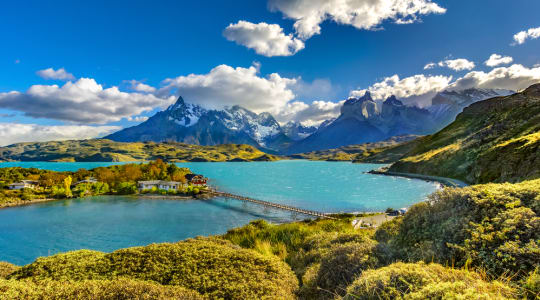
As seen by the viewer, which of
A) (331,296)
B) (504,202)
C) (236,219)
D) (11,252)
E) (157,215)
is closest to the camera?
(331,296)

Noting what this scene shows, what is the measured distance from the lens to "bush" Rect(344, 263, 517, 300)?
4.02 metres

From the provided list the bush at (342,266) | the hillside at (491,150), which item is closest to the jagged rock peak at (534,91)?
the hillside at (491,150)

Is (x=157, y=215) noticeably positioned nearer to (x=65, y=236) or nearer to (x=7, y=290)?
(x=65, y=236)

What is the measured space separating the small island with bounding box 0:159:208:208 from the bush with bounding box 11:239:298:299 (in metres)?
83.8

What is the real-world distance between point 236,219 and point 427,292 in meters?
56.2

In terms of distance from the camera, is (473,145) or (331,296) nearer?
(331,296)

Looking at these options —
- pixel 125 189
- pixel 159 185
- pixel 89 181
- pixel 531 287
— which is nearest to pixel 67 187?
pixel 89 181

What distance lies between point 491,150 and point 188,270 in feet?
263

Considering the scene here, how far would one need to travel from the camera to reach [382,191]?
90.8 meters

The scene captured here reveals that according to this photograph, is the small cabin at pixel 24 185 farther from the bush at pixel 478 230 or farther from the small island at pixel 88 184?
the bush at pixel 478 230

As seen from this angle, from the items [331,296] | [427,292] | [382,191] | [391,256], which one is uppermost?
[427,292]

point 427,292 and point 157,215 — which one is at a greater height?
point 427,292

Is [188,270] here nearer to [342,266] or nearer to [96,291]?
[96,291]

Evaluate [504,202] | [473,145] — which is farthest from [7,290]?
[473,145]
